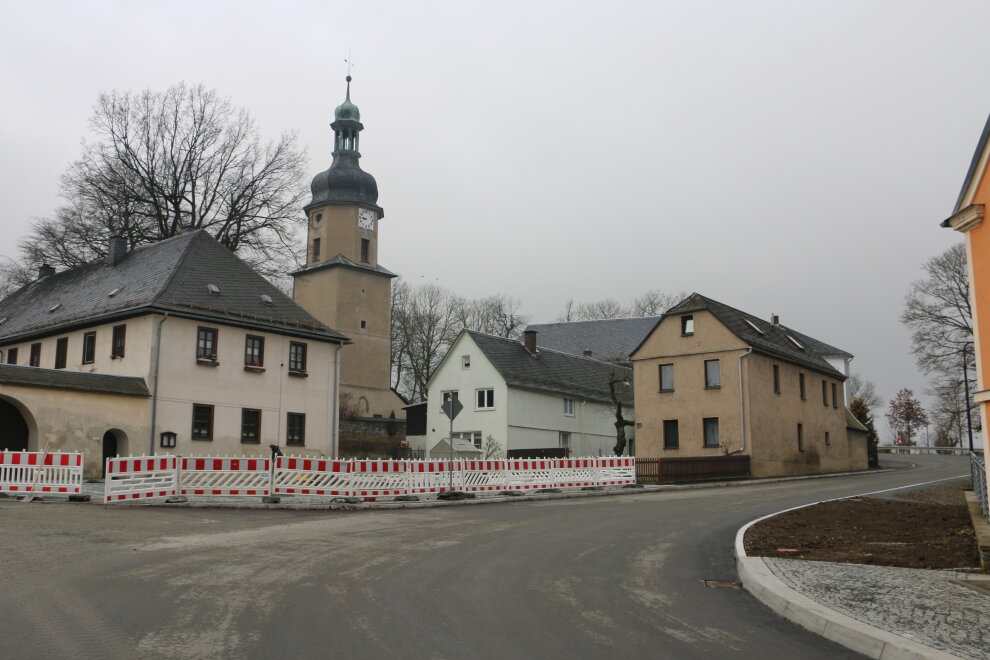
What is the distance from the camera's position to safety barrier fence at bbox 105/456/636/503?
68.9ft

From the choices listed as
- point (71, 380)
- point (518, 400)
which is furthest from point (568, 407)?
point (71, 380)

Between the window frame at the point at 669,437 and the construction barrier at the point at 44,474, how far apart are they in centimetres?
2713

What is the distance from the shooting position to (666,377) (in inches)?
1670

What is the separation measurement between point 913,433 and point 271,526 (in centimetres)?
9817

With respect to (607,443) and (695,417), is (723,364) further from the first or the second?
(607,443)

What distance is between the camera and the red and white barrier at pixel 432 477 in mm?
24859

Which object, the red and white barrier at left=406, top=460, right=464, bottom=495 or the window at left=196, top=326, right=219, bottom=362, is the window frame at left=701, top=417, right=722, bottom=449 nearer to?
the red and white barrier at left=406, top=460, right=464, bottom=495

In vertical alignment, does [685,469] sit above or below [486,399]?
below

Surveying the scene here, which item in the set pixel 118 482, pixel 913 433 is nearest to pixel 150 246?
pixel 118 482

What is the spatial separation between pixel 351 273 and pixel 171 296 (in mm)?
29294

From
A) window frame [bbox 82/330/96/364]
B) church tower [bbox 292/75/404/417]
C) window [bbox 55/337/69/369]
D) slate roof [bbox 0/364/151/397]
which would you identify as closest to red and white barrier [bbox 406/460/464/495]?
slate roof [bbox 0/364/151/397]

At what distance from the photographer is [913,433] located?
3888 inches

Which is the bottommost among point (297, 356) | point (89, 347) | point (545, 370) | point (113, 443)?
point (113, 443)

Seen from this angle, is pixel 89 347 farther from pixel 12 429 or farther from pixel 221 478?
pixel 221 478
